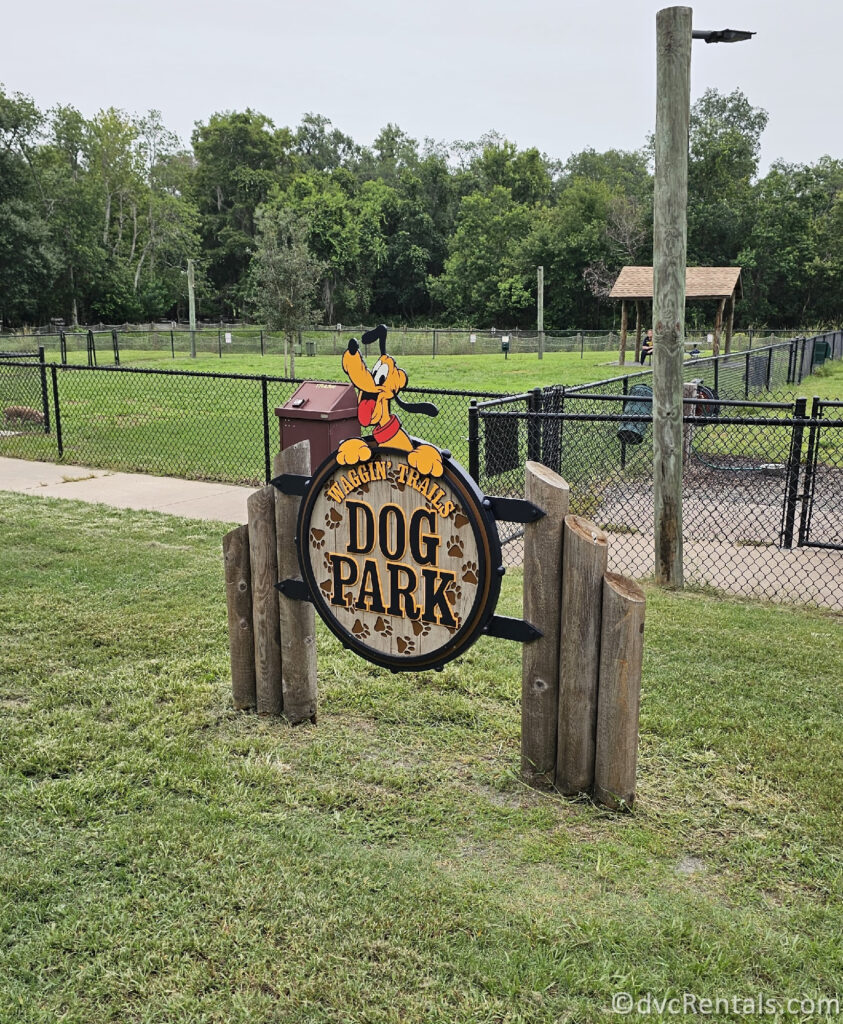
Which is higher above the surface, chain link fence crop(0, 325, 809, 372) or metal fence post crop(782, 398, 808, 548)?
chain link fence crop(0, 325, 809, 372)

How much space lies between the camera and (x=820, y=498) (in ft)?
28.9

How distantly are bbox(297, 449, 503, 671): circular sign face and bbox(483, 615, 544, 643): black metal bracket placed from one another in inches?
2.6

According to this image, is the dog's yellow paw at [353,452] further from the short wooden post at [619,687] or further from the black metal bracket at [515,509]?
the short wooden post at [619,687]

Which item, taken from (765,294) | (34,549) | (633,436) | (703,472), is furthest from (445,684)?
(765,294)

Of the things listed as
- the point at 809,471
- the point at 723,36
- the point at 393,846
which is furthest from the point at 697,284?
the point at 393,846

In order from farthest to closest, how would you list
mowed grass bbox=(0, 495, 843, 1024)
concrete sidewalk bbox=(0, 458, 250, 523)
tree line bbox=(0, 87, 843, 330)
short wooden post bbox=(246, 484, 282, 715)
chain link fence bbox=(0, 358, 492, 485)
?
1. tree line bbox=(0, 87, 843, 330)
2. chain link fence bbox=(0, 358, 492, 485)
3. concrete sidewalk bbox=(0, 458, 250, 523)
4. short wooden post bbox=(246, 484, 282, 715)
5. mowed grass bbox=(0, 495, 843, 1024)

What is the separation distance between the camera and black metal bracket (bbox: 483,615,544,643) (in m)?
3.22

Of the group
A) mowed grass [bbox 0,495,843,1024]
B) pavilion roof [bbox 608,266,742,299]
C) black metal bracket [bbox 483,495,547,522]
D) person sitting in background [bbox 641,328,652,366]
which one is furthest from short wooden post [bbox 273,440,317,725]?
pavilion roof [bbox 608,266,742,299]

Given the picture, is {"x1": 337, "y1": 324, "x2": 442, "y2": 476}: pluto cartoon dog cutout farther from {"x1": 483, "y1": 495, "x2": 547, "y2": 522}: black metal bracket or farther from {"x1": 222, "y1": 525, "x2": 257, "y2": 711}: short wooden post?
{"x1": 222, "y1": 525, "x2": 257, "y2": 711}: short wooden post

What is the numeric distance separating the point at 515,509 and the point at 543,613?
0.38m

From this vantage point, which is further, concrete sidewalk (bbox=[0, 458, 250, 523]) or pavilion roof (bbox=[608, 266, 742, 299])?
pavilion roof (bbox=[608, 266, 742, 299])

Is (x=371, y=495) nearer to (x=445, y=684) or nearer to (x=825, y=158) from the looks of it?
(x=445, y=684)

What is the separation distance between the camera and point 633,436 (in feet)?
32.4

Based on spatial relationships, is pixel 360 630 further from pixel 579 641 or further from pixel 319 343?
pixel 319 343
